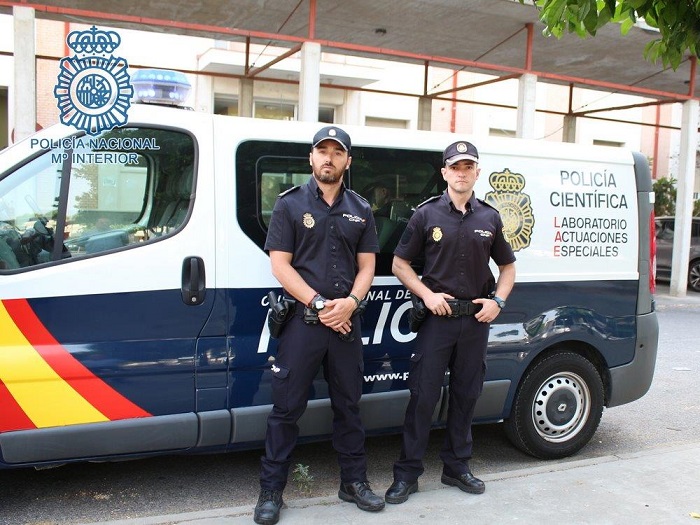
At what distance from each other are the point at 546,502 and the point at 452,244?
1.55 meters

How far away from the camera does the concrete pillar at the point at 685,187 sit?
1416 centimetres

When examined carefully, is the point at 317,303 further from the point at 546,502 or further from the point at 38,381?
the point at 546,502

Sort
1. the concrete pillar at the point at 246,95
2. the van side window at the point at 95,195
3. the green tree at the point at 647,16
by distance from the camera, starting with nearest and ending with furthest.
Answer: the green tree at the point at 647,16 → the van side window at the point at 95,195 → the concrete pillar at the point at 246,95

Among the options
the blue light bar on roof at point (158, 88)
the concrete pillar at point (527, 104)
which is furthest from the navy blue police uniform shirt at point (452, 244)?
the concrete pillar at point (527, 104)

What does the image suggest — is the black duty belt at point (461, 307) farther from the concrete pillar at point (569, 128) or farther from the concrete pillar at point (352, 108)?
the concrete pillar at point (352, 108)

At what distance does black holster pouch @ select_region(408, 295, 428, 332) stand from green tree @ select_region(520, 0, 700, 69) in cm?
155

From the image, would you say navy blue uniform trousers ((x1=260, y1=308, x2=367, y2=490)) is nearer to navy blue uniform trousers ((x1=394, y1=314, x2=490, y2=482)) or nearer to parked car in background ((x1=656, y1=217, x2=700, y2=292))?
navy blue uniform trousers ((x1=394, y1=314, x2=490, y2=482))

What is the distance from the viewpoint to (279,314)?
11.2ft

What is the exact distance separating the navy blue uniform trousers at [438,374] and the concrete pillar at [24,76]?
611 cm

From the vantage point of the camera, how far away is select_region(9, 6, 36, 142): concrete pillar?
7928 millimetres

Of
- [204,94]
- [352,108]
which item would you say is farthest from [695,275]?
[204,94]

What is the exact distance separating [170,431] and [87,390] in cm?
47

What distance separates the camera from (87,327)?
3.36m

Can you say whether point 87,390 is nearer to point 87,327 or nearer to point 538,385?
point 87,327
